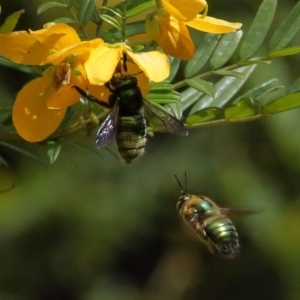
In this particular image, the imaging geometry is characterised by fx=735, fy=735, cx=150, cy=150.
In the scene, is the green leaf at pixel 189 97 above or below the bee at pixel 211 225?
above

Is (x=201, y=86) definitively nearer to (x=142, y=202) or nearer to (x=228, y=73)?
(x=228, y=73)

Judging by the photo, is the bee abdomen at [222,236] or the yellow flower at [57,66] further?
the bee abdomen at [222,236]

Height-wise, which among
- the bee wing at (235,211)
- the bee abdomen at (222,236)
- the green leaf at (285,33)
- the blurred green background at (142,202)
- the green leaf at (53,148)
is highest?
the green leaf at (285,33)

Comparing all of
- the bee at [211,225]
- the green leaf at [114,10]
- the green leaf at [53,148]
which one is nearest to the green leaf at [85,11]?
the green leaf at [114,10]

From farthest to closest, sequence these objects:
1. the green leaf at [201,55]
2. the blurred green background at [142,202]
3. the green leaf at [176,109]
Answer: the blurred green background at [142,202], the green leaf at [201,55], the green leaf at [176,109]

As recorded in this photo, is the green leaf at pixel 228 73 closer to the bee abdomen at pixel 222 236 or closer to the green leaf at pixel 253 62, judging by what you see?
the green leaf at pixel 253 62

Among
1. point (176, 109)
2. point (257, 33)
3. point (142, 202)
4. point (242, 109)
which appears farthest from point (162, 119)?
point (142, 202)
